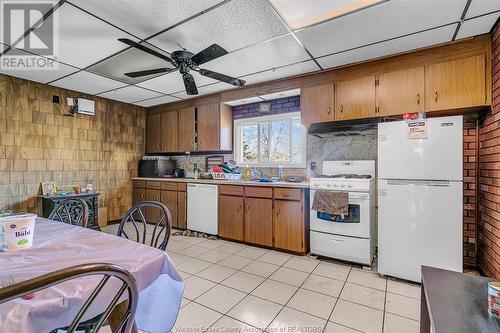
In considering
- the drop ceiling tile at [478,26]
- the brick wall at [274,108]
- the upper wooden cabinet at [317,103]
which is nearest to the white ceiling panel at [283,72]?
the upper wooden cabinet at [317,103]

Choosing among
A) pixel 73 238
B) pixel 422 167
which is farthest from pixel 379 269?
pixel 73 238

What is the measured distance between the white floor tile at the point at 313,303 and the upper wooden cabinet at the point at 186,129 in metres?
3.35

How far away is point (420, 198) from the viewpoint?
244 centimetres

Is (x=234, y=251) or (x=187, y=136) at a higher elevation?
(x=187, y=136)

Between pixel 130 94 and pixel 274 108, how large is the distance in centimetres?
261

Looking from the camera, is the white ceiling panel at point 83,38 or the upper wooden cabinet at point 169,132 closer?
the white ceiling panel at point 83,38

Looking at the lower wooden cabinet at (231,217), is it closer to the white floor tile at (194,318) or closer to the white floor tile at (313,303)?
the white floor tile at (313,303)

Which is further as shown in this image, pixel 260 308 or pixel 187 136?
pixel 187 136

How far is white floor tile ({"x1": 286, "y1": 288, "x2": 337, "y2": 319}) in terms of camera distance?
78.3 inches

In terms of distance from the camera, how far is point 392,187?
2.58 m

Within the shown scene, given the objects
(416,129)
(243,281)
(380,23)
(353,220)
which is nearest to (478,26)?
(380,23)

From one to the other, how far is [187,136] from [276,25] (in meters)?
3.06

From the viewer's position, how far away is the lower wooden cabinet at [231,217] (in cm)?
374

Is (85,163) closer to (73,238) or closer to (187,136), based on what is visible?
(187,136)
